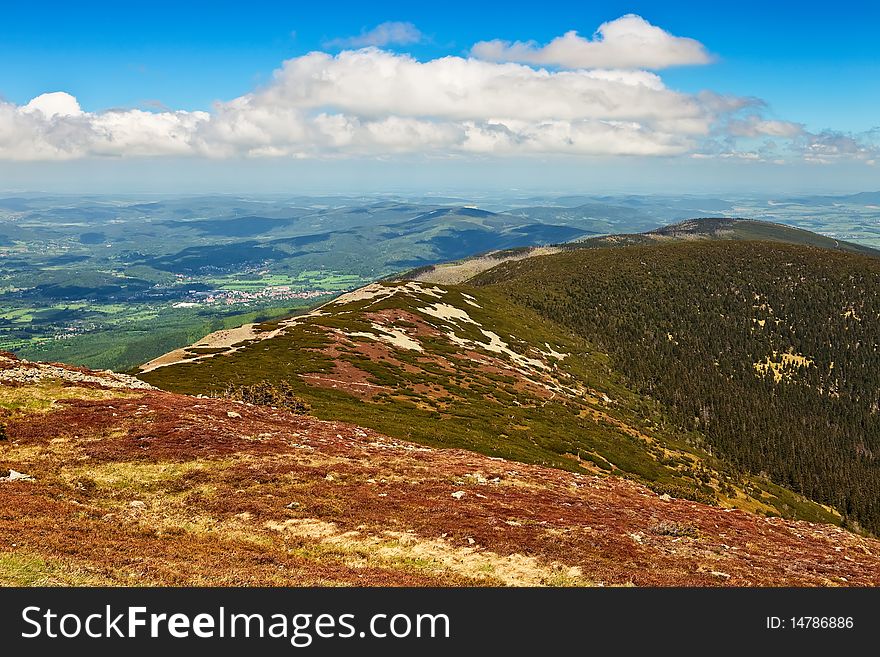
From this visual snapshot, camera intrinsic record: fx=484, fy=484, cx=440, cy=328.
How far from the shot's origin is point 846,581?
2316cm

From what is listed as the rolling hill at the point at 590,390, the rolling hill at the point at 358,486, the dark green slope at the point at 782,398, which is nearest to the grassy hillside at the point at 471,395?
the rolling hill at the point at 590,390

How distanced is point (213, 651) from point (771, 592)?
702 inches

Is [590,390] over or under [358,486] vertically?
under

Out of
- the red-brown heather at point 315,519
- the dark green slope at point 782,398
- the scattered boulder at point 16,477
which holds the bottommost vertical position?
the dark green slope at point 782,398

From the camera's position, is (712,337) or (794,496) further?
(712,337)

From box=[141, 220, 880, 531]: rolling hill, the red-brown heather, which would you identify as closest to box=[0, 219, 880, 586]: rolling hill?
the red-brown heather

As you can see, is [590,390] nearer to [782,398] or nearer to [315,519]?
[782,398]

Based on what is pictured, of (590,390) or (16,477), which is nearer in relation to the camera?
(16,477)

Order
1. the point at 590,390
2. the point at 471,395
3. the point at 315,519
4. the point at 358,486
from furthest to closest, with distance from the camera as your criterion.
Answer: the point at 590,390 → the point at 471,395 → the point at 358,486 → the point at 315,519

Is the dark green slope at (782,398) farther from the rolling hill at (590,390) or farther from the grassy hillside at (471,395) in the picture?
the grassy hillside at (471,395)

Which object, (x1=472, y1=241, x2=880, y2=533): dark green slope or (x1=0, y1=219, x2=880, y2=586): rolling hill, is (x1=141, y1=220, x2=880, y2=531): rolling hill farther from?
(x1=0, y1=219, x2=880, y2=586): rolling hill

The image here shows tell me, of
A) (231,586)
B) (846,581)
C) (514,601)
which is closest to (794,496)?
(846,581)

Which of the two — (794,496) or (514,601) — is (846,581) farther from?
(794,496)

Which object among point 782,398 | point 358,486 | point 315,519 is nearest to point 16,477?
point 315,519
